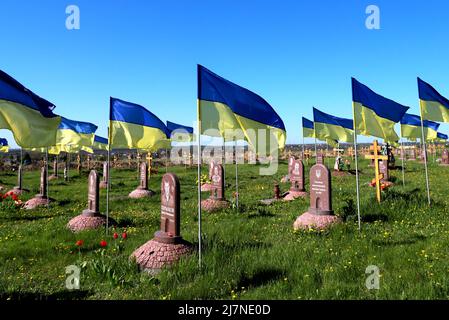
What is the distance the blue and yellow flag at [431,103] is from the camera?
1134 cm

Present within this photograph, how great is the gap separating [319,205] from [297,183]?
7088mm

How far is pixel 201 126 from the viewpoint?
6758mm

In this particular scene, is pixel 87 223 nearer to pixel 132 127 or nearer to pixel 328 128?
pixel 132 127

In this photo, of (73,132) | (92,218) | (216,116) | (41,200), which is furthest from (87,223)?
(73,132)

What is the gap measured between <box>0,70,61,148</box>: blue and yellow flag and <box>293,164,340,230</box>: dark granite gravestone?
641 centimetres

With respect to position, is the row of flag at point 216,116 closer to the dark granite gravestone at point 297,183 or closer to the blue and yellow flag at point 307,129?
the dark granite gravestone at point 297,183

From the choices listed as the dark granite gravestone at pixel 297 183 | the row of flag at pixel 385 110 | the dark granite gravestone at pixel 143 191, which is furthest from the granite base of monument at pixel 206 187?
the row of flag at pixel 385 110

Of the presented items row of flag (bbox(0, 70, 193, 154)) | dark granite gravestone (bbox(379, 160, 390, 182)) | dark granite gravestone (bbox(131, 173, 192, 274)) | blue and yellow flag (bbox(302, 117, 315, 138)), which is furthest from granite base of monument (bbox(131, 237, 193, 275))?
blue and yellow flag (bbox(302, 117, 315, 138))

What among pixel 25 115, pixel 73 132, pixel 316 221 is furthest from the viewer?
pixel 73 132

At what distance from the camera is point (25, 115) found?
7.32 meters

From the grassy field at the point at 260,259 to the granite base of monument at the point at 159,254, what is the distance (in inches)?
9.2
